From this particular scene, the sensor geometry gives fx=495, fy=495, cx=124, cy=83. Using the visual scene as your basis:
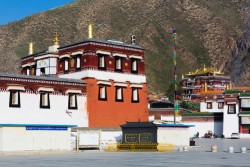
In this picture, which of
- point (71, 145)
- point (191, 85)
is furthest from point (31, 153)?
point (191, 85)

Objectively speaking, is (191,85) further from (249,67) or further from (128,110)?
(128,110)

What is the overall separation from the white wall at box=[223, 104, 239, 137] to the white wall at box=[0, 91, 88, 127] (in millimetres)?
41455

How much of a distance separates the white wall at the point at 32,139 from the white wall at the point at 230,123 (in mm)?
50723

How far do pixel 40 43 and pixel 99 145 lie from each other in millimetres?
157500

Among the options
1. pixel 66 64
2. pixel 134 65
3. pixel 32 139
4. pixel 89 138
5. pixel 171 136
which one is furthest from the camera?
pixel 134 65

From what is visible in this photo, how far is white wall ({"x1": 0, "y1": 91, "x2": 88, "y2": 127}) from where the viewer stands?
4749 cm

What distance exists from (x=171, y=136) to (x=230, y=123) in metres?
38.7

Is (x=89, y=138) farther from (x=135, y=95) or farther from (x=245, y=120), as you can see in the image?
(x=245, y=120)

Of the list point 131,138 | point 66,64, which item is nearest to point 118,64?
point 66,64

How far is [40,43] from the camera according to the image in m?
199

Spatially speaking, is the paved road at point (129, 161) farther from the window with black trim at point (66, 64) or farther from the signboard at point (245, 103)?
the signboard at point (245, 103)

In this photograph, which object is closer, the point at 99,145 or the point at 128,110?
the point at 99,145

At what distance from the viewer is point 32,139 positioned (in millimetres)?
41219

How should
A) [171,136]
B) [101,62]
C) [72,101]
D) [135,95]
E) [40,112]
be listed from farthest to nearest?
[135,95], [101,62], [72,101], [171,136], [40,112]
